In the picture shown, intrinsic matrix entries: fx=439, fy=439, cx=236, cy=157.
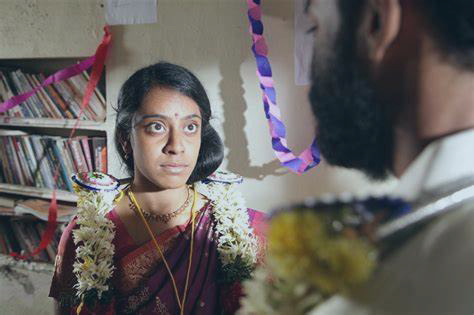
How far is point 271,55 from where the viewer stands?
1.20m

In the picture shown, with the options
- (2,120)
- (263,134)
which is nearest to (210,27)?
(263,134)

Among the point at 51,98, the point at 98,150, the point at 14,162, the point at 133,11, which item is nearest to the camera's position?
the point at 133,11

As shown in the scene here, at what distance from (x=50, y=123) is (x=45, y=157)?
0.16 metres

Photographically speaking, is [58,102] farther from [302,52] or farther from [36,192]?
[302,52]

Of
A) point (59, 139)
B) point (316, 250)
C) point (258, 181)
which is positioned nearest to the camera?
point (316, 250)

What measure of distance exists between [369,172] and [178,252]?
631mm

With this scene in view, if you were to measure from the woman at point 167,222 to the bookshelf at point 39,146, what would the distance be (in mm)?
788

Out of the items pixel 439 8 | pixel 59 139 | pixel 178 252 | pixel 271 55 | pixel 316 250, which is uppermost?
pixel 439 8

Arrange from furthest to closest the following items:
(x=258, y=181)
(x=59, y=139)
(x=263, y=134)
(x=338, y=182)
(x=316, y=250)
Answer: (x=59, y=139) < (x=263, y=134) < (x=258, y=181) < (x=338, y=182) < (x=316, y=250)

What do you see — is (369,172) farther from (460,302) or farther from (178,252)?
(178,252)

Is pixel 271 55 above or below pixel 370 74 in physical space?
below

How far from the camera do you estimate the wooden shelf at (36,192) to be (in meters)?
1.79

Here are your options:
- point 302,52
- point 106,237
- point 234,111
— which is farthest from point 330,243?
point 234,111

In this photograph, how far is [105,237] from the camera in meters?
0.90
